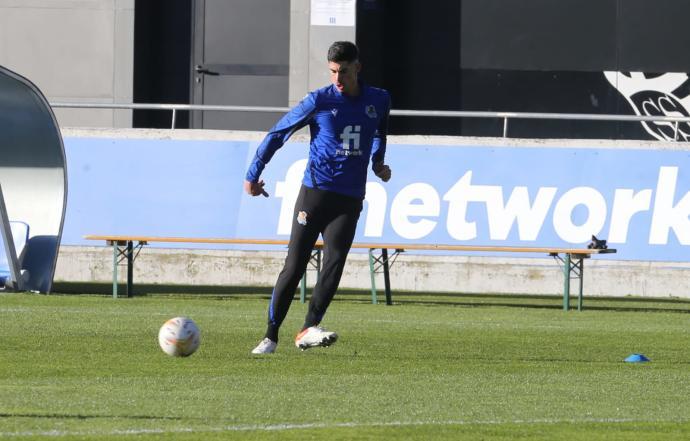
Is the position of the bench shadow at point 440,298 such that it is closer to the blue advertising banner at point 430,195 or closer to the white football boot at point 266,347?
the blue advertising banner at point 430,195

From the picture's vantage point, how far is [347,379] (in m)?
9.28

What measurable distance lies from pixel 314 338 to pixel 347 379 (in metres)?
1.41

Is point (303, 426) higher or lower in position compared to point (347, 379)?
higher

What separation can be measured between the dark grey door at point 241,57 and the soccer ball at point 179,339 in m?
16.4

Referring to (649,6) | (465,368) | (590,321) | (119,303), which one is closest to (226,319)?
(119,303)

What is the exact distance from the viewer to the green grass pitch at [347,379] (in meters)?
7.12

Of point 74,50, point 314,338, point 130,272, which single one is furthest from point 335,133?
point 74,50

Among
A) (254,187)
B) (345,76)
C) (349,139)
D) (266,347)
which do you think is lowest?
(266,347)

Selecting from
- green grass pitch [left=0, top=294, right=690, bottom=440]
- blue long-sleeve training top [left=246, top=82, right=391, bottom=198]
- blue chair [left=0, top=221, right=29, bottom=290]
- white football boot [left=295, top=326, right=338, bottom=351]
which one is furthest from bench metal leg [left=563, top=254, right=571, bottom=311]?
white football boot [left=295, top=326, right=338, bottom=351]

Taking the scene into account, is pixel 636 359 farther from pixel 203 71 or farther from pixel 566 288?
pixel 203 71

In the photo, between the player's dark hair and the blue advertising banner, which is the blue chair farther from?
the player's dark hair

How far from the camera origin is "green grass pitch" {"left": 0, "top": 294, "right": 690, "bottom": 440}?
7125 mm

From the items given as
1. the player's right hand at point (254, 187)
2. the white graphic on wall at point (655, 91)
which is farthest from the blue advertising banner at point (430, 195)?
the player's right hand at point (254, 187)

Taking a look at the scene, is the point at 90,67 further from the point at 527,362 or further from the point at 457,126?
the point at 527,362
